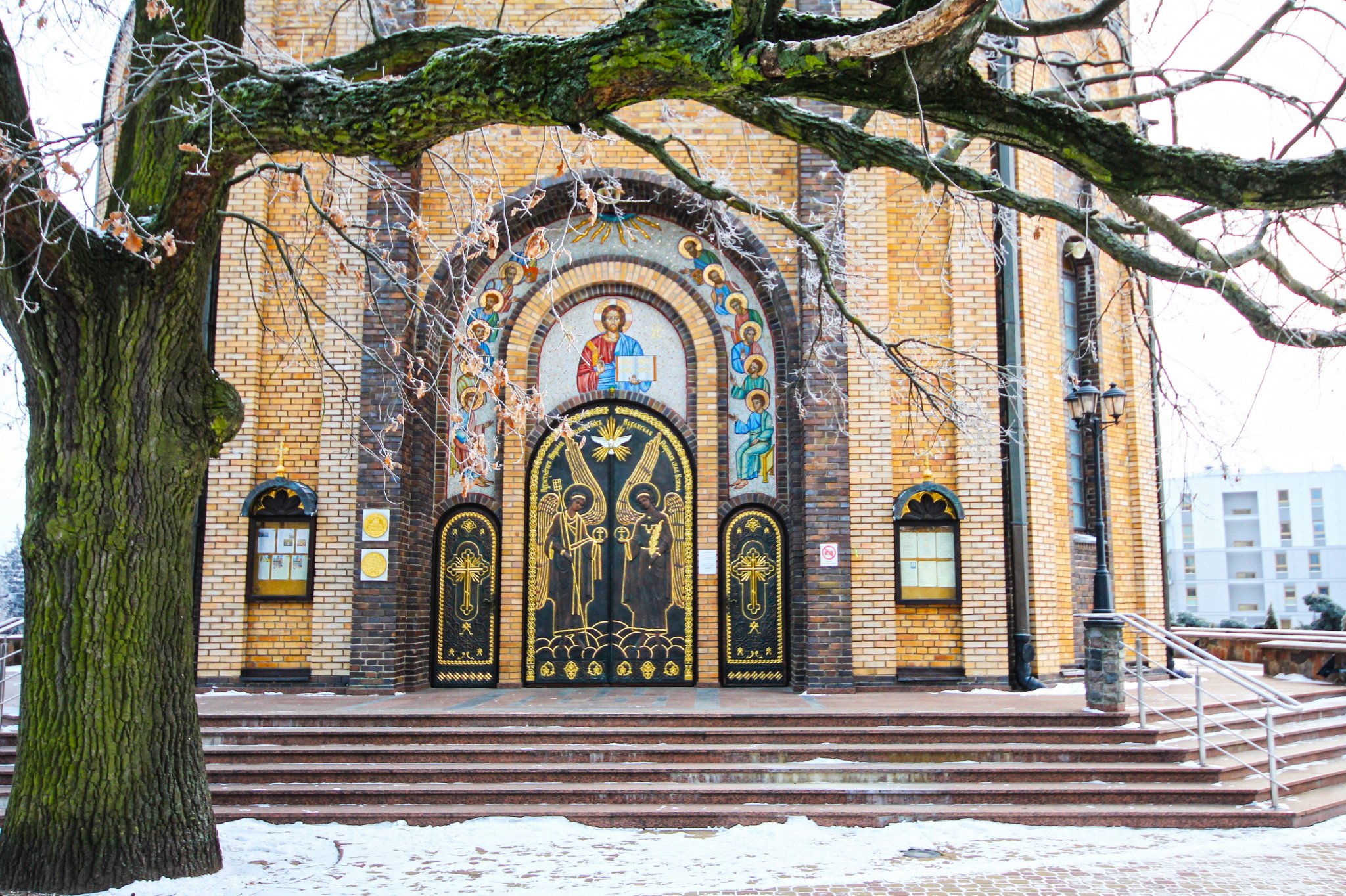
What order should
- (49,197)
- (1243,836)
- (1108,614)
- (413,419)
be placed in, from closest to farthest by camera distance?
(49,197)
(1243,836)
(1108,614)
(413,419)

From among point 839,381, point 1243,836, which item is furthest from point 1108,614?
point 839,381

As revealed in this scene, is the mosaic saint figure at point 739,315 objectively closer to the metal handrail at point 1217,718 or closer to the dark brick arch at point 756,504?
the dark brick arch at point 756,504

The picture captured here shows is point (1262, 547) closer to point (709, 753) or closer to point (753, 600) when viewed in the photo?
point (753, 600)

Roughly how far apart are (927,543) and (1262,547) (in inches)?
2605

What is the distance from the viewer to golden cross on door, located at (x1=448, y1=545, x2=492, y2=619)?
13.6 metres

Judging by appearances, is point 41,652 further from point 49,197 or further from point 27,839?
point 49,197

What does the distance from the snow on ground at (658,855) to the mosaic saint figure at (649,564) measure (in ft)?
16.8

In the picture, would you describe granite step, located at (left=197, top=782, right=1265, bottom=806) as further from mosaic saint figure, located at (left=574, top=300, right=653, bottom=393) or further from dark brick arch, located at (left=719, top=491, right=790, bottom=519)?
mosaic saint figure, located at (left=574, top=300, right=653, bottom=393)

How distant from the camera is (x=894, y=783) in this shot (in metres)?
9.41

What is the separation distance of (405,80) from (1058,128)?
12.2ft

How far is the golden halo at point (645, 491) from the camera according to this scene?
45.4ft

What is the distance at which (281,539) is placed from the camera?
522 inches

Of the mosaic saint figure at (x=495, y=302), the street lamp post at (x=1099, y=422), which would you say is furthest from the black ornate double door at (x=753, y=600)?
the mosaic saint figure at (x=495, y=302)

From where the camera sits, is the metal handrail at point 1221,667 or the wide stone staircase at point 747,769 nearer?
the wide stone staircase at point 747,769
